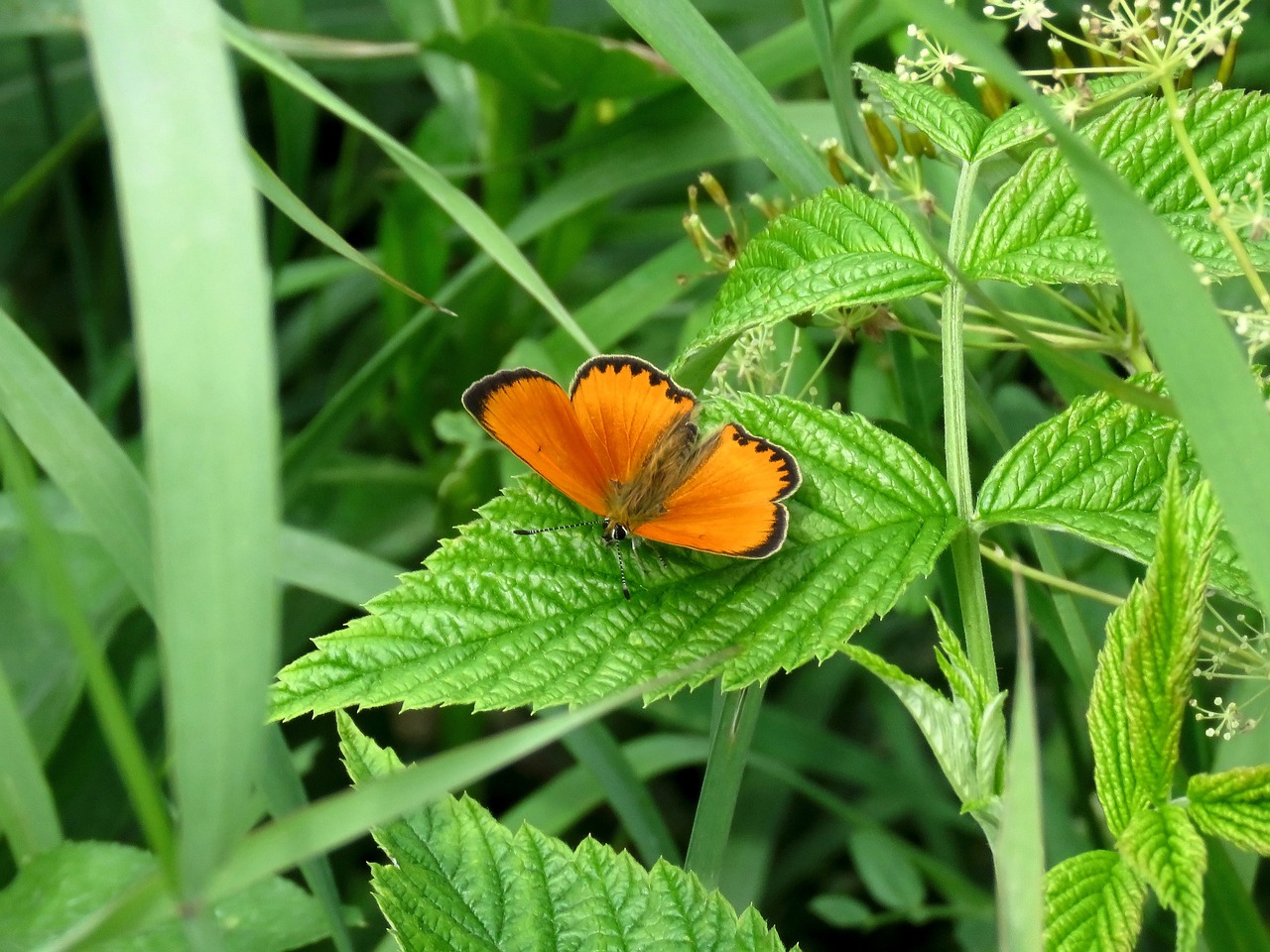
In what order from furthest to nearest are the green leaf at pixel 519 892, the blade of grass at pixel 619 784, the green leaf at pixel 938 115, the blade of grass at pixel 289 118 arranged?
1. the blade of grass at pixel 289 118
2. the blade of grass at pixel 619 784
3. the green leaf at pixel 938 115
4. the green leaf at pixel 519 892

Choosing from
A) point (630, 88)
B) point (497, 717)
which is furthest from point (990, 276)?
point (497, 717)

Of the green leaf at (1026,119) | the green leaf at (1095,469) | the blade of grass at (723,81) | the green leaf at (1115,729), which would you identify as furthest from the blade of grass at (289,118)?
the green leaf at (1115,729)

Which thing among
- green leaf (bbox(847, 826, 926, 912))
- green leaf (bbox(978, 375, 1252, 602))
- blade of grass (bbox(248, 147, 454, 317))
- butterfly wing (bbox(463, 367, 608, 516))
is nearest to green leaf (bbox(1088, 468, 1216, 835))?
green leaf (bbox(978, 375, 1252, 602))

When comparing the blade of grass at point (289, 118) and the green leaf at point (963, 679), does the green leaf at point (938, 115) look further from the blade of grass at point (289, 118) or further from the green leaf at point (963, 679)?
the blade of grass at point (289, 118)

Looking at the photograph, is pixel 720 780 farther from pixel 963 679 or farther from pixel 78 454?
pixel 78 454

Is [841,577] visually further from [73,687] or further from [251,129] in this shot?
[251,129]
